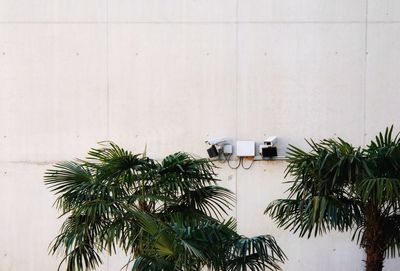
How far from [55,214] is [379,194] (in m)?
3.86

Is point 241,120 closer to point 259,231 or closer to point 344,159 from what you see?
point 259,231

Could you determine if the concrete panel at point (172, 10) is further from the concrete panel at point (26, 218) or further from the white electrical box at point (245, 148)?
the concrete panel at point (26, 218)

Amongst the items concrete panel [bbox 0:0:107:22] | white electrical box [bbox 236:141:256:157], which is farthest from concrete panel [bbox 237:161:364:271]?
concrete panel [bbox 0:0:107:22]

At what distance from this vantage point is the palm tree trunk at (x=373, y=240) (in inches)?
219

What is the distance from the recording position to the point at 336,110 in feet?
25.3

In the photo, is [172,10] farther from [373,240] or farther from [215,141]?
[373,240]

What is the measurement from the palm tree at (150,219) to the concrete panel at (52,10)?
240cm

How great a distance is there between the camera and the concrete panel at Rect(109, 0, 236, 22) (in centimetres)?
775

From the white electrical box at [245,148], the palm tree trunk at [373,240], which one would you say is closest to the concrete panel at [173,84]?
the white electrical box at [245,148]

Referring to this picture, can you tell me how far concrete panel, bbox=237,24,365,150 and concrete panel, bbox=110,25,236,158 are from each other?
20 cm

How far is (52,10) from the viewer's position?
7.83 meters

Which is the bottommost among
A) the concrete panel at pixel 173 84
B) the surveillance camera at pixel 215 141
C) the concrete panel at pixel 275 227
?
the concrete panel at pixel 275 227

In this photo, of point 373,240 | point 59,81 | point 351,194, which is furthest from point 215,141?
point 373,240

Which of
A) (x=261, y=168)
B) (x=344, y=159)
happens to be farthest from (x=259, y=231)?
(x=344, y=159)
